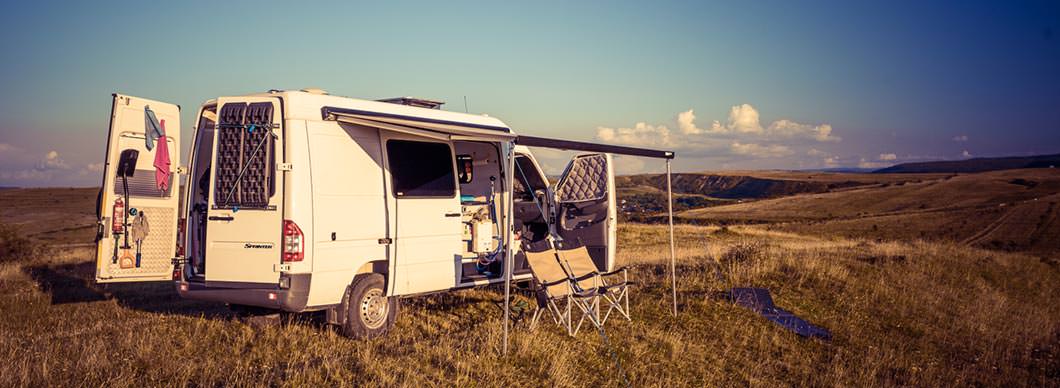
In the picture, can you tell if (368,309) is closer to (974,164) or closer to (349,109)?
(349,109)

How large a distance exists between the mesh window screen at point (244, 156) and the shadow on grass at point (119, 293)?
214cm

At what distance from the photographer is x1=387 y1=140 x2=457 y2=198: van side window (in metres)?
7.81

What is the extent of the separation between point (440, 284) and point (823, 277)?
7.51 metres

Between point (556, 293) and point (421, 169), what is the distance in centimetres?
204

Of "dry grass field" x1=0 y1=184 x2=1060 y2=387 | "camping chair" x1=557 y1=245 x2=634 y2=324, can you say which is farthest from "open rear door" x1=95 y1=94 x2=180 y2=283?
"camping chair" x1=557 y1=245 x2=634 y2=324

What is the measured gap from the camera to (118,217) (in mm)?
7637

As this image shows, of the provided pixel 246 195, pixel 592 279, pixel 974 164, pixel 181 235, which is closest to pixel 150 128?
pixel 181 235

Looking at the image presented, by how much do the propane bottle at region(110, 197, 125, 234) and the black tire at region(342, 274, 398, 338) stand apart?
2.54m

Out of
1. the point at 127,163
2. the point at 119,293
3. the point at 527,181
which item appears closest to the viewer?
the point at 127,163

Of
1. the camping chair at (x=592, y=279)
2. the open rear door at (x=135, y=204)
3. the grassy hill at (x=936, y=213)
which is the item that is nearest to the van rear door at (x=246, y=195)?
the open rear door at (x=135, y=204)

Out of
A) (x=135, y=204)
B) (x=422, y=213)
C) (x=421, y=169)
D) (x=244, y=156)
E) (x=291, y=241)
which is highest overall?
(x=244, y=156)

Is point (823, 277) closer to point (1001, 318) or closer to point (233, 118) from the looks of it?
point (1001, 318)

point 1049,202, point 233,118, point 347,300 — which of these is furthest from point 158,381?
point 1049,202

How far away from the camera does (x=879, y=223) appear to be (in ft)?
162
